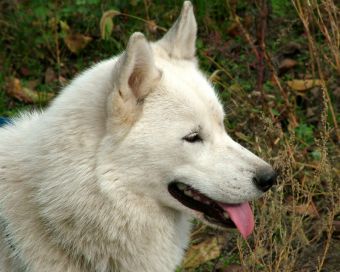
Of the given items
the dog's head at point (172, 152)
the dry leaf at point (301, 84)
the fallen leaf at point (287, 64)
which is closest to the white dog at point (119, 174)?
the dog's head at point (172, 152)

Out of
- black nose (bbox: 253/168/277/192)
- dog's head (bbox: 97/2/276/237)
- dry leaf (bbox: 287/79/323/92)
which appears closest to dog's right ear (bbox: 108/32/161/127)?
dog's head (bbox: 97/2/276/237)

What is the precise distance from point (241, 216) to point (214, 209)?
0.40ft

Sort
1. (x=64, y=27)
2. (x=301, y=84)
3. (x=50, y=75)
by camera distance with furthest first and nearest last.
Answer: (x=64, y=27)
(x=50, y=75)
(x=301, y=84)

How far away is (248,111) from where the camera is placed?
5035 millimetres

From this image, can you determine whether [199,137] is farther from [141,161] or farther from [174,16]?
[174,16]

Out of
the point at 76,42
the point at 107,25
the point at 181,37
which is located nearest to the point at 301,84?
the point at 107,25

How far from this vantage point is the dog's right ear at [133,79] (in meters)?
2.98

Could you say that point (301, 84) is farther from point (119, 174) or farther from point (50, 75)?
point (119, 174)

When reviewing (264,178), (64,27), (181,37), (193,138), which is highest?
(181,37)

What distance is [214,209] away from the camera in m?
3.27

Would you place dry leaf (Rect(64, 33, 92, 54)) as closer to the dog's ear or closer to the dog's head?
the dog's ear

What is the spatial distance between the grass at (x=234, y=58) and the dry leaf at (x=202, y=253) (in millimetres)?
34

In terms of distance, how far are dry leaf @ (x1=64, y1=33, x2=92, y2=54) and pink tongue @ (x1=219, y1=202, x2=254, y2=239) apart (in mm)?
3346

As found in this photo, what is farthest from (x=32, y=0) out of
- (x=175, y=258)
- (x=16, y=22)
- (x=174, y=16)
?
(x=175, y=258)
